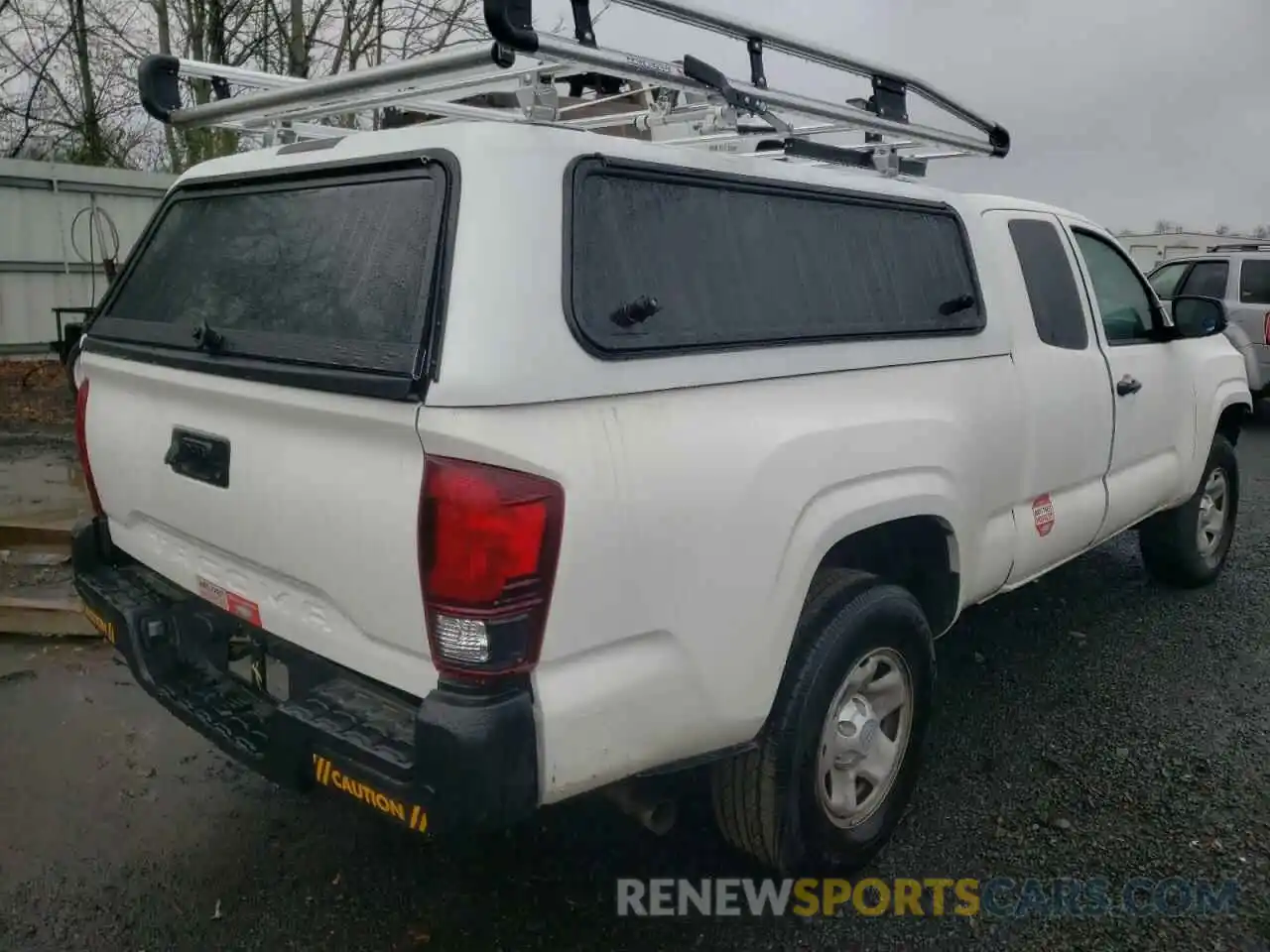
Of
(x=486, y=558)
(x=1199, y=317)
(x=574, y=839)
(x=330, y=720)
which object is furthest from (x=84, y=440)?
(x=1199, y=317)

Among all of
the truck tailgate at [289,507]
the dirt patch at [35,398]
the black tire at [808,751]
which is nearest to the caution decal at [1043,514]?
the black tire at [808,751]

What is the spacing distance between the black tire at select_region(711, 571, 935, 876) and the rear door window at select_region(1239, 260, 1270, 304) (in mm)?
10823

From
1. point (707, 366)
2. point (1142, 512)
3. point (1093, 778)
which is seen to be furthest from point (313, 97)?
point (1142, 512)

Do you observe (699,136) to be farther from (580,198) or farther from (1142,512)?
(1142,512)

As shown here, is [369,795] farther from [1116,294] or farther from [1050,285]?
[1116,294]

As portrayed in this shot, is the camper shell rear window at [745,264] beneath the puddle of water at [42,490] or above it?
above

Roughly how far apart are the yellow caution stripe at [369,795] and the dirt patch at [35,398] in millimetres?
6805

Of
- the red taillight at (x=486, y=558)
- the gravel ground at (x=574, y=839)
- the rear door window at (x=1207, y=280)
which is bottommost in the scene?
the gravel ground at (x=574, y=839)

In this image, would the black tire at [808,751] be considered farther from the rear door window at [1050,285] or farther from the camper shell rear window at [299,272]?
the rear door window at [1050,285]

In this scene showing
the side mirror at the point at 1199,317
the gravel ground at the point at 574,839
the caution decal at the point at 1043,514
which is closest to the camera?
the gravel ground at the point at 574,839

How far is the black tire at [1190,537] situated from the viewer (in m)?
5.24

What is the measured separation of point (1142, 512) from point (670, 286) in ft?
10.4

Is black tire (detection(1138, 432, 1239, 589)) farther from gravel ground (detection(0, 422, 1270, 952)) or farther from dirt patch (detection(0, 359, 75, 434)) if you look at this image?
dirt patch (detection(0, 359, 75, 434))

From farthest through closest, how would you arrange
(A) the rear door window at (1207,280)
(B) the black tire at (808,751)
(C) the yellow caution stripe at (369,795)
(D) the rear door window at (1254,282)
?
(A) the rear door window at (1207,280), (D) the rear door window at (1254,282), (B) the black tire at (808,751), (C) the yellow caution stripe at (369,795)
